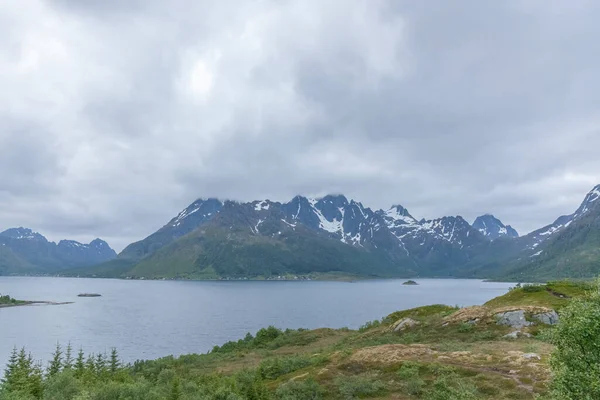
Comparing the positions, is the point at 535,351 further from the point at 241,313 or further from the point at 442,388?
A: the point at 241,313

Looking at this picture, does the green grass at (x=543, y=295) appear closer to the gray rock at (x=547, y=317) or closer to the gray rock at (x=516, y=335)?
the gray rock at (x=547, y=317)

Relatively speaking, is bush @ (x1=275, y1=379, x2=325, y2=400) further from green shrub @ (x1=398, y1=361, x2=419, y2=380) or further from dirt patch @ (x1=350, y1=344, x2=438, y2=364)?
dirt patch @ (x1=350, y1=344, x2=438, y2=364)

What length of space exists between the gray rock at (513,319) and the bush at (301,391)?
1280 inches

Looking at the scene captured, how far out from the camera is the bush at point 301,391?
1258 inches

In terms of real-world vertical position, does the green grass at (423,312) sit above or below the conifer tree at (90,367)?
above

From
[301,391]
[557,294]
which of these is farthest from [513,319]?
[301,391]

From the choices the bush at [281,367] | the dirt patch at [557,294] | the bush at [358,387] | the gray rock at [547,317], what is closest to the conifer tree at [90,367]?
the bush at [281,367]

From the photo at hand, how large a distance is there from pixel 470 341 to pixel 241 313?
517ft

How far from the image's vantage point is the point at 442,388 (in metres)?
29.1

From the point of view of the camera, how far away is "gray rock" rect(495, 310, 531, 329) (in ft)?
170

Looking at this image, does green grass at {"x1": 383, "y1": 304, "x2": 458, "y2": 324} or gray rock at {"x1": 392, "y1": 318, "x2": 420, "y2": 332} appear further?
green grass at {"x1": 383, "y1": 304, "x2": 458, "y2": 324}

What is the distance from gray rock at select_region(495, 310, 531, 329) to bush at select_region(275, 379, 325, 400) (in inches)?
1280

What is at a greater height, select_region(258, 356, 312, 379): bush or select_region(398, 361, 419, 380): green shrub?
select_region(398, 361, 419, 380): green shrub

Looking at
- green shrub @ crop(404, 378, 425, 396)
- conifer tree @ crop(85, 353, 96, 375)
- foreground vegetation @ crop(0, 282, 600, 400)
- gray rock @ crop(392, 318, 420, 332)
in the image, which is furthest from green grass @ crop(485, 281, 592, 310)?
conifer tree @ crop(85, 353, 96, 375)
